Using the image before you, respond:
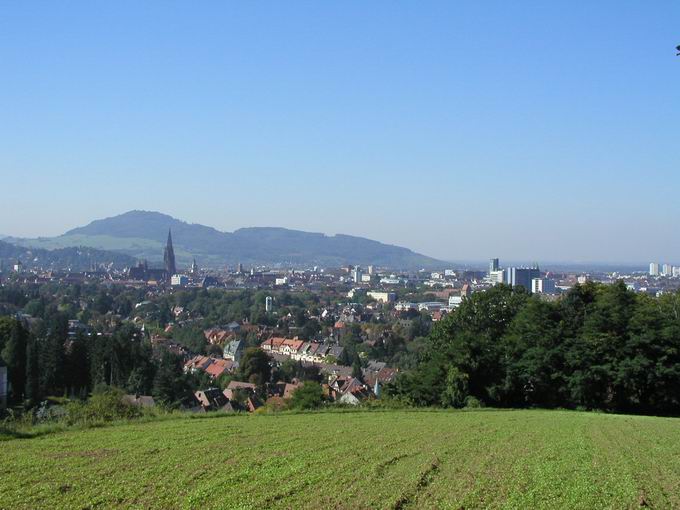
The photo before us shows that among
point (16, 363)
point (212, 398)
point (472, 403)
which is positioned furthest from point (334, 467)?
point (16, 363)

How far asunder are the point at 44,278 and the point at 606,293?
Answer: 490ft

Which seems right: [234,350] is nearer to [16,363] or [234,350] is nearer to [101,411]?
[16,363]

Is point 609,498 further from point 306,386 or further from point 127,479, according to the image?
point 306,386

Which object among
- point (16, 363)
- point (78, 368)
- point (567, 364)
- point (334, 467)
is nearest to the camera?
point (334, 467)

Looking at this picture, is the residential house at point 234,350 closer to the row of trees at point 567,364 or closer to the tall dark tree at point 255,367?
the tall dark tree at point 255,367

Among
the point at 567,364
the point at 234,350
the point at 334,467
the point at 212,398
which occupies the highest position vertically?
the point at 334,467

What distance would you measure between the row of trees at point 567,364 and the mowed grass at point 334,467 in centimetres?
998

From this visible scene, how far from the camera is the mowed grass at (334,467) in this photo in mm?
→ 8055

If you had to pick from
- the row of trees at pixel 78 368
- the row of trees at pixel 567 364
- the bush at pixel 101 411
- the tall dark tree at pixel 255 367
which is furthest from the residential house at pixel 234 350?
the bush at pixel 101 411

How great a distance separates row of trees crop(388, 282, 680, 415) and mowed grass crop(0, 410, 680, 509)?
9.98 meters

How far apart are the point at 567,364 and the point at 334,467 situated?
17.5 meters

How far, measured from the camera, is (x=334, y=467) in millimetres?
9836

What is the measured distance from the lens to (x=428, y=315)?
102750mm

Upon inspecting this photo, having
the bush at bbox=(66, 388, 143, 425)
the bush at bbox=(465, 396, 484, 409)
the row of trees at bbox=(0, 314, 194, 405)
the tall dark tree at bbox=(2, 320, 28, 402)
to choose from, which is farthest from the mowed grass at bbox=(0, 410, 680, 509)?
the tall dark tree at bbox=(2, 320, 28, 402)
